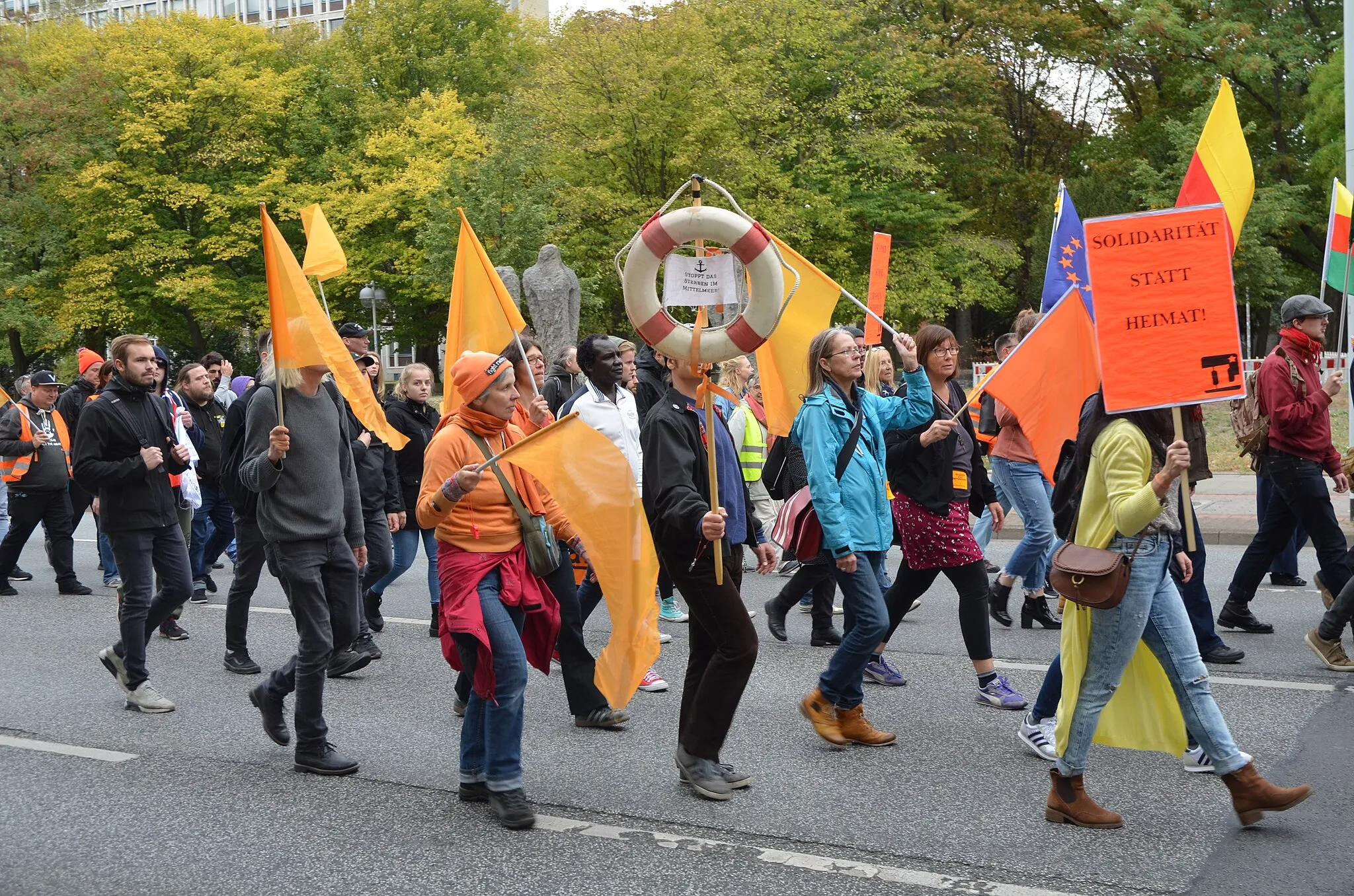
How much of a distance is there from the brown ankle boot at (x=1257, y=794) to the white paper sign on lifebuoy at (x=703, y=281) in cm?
255

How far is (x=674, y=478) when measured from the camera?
17.3 ft

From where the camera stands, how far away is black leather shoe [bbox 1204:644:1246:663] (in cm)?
733

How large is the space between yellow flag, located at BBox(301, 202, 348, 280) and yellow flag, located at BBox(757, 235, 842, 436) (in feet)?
9.34

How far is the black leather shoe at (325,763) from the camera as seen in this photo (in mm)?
5812

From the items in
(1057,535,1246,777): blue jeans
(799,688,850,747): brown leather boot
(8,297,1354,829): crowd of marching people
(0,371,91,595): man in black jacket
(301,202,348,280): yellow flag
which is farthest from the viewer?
(0,371,91,595): man in black jacket

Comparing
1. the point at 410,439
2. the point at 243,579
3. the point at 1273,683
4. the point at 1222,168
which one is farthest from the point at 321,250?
the point at 1273,683

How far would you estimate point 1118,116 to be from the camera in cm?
4119

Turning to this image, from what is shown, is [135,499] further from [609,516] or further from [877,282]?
[877,282]

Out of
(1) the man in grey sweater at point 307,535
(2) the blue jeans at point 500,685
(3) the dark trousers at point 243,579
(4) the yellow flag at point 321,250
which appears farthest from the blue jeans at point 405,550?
(2) the blue jeans at point 500,685

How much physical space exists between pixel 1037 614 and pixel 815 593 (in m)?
1.45

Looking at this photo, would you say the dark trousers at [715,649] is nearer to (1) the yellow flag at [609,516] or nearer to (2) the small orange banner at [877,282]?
(1) the yellow flag at [609,516]

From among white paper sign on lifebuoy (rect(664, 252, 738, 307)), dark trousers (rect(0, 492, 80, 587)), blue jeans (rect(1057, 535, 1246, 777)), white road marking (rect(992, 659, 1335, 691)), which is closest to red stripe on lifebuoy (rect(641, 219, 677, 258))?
white paper sign on lifebuoy (rect(664, 252, 738, 307))

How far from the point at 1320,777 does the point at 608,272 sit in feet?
100.0

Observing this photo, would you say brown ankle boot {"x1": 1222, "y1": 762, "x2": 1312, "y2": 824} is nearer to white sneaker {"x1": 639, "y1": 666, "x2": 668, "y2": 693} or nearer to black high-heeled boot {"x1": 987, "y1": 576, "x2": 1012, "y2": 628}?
white sneaker {"x1": 639, "y1": 666, "x2": 668, "y2": 693}
